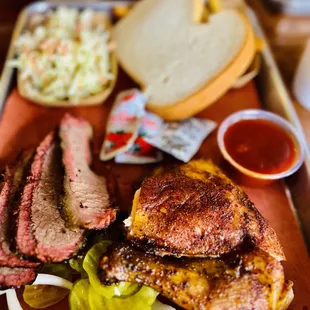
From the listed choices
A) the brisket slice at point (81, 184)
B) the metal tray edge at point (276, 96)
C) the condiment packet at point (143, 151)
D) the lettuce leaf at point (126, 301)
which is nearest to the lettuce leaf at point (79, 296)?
the lettuce leaf at point (126, 301)

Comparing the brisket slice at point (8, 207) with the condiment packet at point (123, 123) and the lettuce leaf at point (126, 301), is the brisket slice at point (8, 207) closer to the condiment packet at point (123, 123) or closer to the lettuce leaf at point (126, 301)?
the lettuce leaf at point (126, 301)

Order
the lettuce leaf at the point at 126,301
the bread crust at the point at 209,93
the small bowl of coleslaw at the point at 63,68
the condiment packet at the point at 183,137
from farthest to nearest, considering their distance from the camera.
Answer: the small bowl of coleslaw at the point at 63,68 < the bread crust at the point at 209,93 < the condiment packet at the point at 183,137 < the lettuce leaf at the point at 126,301

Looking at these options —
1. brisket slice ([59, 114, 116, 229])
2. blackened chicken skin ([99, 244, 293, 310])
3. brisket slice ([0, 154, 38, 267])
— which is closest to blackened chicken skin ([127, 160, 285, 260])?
blackened chicken skin ([99, 244, 293, 310])

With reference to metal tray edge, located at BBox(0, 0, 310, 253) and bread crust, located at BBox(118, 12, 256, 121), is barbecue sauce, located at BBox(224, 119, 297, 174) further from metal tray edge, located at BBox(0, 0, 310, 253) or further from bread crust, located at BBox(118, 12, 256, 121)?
bread crust, located at BBox(118, 12, 256, 121)

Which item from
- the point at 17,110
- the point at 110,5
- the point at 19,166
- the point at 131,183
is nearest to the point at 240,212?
the point at 131,183

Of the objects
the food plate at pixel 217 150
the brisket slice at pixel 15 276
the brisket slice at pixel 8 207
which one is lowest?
the food plate at pixel 217 150

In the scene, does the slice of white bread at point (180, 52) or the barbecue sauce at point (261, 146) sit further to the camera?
the slice of white bread at point (180, 52)

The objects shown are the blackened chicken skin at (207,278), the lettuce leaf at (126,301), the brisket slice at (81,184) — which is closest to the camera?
the blackened chicken skin at (207,278)

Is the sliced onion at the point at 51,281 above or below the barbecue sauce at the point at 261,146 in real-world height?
above

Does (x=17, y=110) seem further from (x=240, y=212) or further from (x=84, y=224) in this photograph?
(x=240, y=212)
